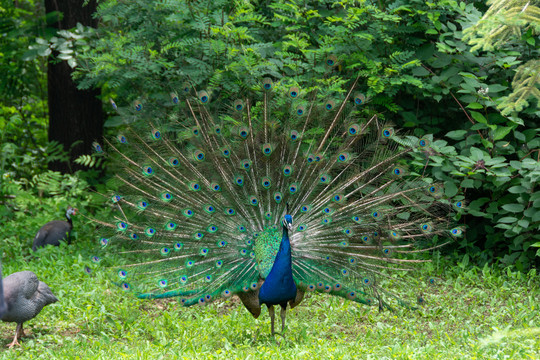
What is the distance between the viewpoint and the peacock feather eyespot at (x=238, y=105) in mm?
6332

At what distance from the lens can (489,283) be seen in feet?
23.3

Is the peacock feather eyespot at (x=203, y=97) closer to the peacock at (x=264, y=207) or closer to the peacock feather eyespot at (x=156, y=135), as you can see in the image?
the peacock at (x=264, y=207)

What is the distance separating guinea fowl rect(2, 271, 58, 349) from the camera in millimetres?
5348

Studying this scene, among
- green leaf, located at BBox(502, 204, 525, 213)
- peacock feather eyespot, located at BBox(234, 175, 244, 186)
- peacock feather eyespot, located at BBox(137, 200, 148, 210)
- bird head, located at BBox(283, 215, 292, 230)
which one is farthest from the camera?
green leaf, located at BBox(502, 204, 525, 213)

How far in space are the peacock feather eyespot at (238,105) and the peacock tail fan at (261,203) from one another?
0.03ft

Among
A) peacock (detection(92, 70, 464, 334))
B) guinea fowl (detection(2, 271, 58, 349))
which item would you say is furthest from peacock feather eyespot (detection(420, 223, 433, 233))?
guinea fowl (detection(2, 271, 58, 349))

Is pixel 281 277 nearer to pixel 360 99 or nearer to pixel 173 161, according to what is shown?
pixel 173 161

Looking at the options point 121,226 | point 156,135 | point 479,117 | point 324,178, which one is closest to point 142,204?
point 121,226

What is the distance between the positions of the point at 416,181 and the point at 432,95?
149 centimetres

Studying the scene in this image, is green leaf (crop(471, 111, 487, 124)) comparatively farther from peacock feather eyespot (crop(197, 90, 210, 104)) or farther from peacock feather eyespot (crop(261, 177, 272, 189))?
peacock feather eyespot (crop(197, 90, 210, 104))

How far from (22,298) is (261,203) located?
2.14m

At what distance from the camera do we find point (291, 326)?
6.06 meters

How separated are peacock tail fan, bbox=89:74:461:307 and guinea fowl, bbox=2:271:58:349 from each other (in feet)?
2.23

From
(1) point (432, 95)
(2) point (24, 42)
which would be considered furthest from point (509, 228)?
(2) point (24, 42)
